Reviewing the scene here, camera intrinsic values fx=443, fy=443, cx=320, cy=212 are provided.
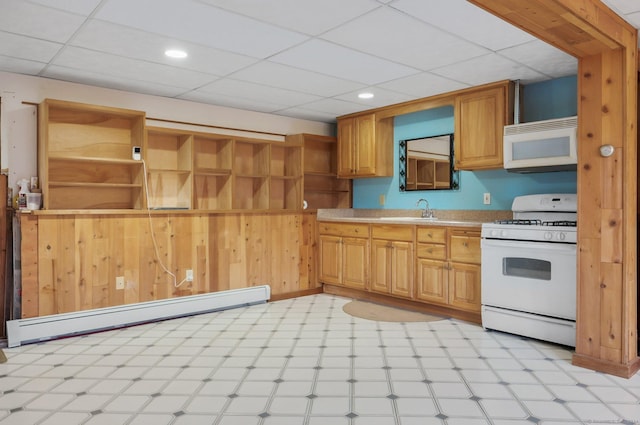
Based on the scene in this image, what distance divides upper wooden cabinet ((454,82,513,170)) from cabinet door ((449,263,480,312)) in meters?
0.98

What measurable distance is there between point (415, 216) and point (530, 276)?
181 centimetres

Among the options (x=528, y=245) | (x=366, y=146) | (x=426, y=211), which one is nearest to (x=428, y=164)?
(x=426, y=211)

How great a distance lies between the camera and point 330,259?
5434mm

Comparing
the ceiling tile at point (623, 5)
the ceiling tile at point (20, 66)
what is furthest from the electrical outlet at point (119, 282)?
the ceiling tile at point (623, 5)

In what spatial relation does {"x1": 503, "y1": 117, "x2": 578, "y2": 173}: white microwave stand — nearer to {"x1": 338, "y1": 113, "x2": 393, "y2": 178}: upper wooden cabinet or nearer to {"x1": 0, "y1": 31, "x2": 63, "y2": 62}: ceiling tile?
{"x1": 338, "y1": 113, "x2": 393, "y2": 178}: upper wooden cabinet

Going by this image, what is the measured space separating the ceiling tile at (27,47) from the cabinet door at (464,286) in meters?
3.68

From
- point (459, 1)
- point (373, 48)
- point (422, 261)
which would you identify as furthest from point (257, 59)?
point (422, 261)

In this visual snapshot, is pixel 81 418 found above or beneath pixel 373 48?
beneath

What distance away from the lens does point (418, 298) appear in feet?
14.6

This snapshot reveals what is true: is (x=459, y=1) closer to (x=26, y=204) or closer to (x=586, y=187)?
(x=586, y=187)

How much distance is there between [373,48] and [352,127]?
233 cm

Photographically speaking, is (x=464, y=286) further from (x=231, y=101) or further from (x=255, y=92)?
(x=231, y=101)

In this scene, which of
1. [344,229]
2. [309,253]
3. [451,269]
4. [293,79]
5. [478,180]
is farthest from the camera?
[309,253]

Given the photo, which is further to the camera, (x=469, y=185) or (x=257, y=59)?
(x=469, y=185)
